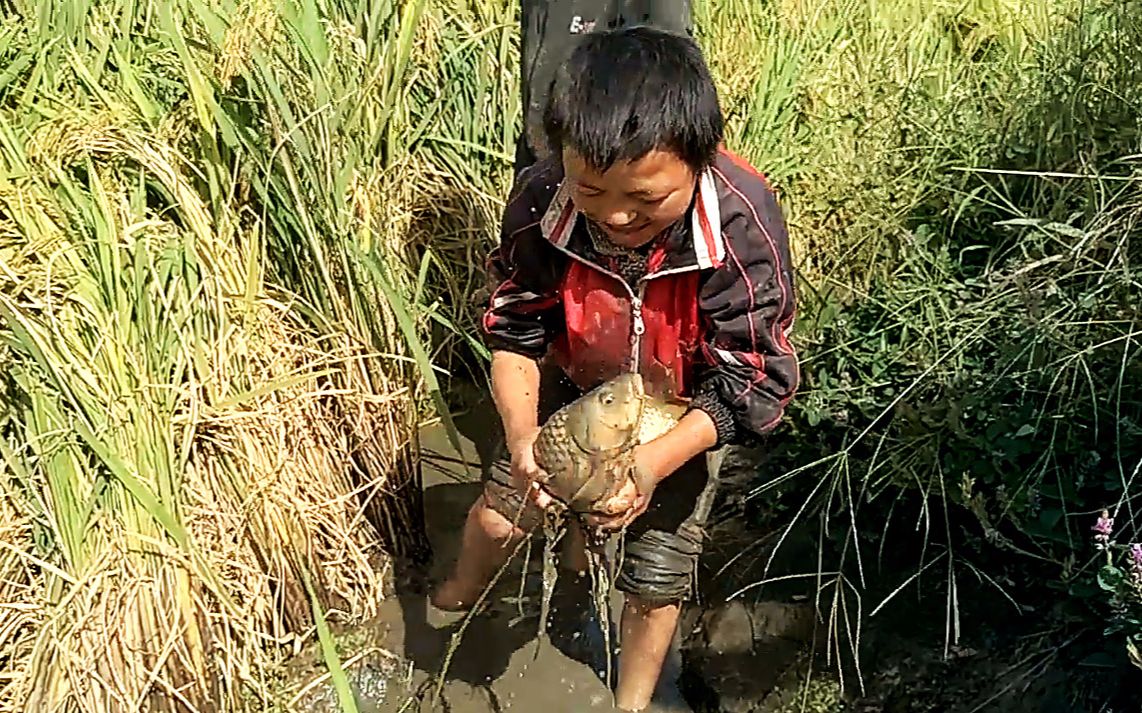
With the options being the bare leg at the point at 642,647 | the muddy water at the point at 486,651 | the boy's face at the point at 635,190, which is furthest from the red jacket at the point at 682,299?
the muddy water at the point at 486,651

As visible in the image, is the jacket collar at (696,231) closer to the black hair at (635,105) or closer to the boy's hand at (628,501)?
the black hair at (635,105)

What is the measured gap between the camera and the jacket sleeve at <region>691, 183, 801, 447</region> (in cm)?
237

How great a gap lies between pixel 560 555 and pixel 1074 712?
49.6 inches

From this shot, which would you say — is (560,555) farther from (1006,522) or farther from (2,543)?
(2,543)

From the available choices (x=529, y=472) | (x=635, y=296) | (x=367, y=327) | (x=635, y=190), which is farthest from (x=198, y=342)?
(x=635, y=190)

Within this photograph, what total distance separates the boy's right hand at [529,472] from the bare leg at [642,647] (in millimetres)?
422

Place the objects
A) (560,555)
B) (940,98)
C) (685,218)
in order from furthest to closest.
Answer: (940,98), (560,555), (685,218)

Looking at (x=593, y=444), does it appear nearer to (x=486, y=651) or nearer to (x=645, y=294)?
(x=645, y=294)

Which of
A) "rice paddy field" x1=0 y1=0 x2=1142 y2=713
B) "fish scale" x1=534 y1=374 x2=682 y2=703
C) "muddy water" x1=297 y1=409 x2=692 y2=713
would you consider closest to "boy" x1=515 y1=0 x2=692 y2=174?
"rice paddy field" x1=0 y1=0 x2=1142 y2=713

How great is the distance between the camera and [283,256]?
3062 millimetres

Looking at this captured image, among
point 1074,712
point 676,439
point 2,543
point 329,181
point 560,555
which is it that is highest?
point 329,181

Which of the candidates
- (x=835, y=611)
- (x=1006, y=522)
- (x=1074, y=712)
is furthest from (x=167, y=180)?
(x=1074, y=712)

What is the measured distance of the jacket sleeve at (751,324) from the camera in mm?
2371

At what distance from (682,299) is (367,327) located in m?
A: 0.90
